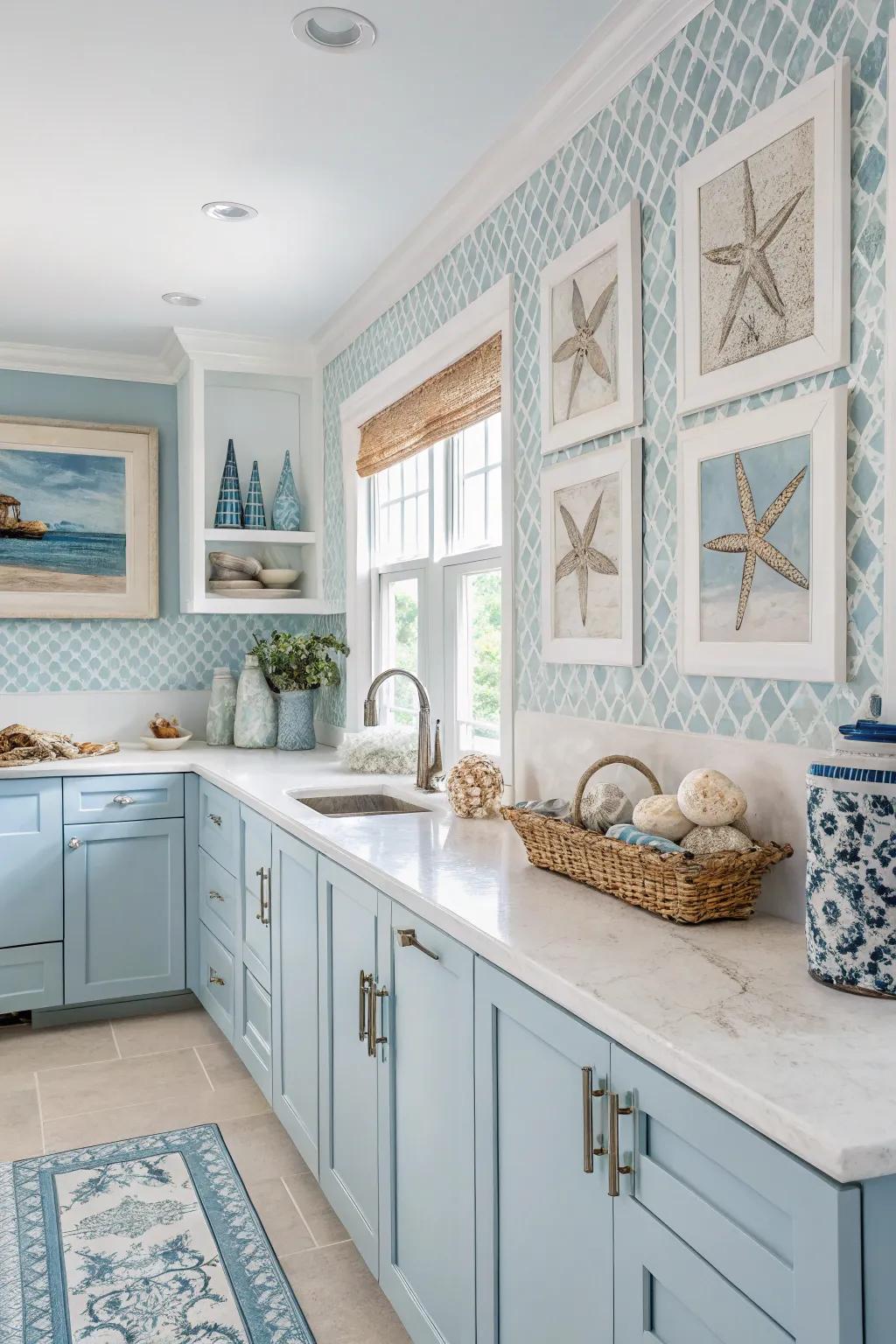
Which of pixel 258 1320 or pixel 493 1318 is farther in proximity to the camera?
pixel 258 1320

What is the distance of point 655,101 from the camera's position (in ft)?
6.65

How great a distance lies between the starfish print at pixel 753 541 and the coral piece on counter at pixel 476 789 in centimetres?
96

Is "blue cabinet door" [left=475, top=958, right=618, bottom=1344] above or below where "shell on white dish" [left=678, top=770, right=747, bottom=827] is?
below

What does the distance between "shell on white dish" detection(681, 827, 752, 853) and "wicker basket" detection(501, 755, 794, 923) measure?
0.09 ft

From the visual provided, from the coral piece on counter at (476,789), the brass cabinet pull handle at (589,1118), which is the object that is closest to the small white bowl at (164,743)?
the coral piece on counter at (476,789)

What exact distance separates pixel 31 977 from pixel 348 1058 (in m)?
1.89

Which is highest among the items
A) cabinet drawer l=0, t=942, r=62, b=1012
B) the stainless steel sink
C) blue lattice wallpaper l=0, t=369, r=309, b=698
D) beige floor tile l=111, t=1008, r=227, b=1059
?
blue lattice wallpaper l=0, t=369, r=309, b=698

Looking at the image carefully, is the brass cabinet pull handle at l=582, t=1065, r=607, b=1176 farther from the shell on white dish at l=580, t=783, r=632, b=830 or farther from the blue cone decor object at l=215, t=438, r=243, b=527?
the blue cone decor object at l=215, t=438, r=243, b=527

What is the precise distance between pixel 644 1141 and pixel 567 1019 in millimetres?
190

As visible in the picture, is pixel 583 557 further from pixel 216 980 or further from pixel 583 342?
pixel 216 980

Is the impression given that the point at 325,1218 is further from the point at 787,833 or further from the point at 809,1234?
the point at 809,1234

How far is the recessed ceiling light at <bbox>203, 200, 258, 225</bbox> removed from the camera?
2.87 m

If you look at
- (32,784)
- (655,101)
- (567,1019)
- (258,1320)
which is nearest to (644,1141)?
(567,1019)

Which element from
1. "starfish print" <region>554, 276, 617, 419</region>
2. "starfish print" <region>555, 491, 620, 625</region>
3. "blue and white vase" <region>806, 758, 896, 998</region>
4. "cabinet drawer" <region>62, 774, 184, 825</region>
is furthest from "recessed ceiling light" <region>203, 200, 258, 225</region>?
"blue and white vase" <region>806, 758, 896, 998</region>
